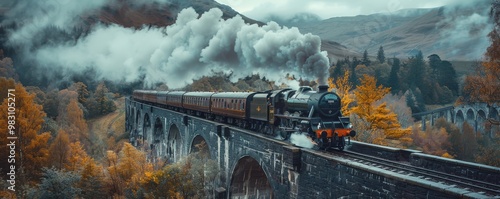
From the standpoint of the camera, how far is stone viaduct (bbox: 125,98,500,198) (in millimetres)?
7988

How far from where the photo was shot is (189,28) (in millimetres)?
36219

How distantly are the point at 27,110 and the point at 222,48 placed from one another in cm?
1317

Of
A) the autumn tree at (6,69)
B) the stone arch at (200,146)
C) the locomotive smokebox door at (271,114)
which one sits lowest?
the stone arch at (200,146)

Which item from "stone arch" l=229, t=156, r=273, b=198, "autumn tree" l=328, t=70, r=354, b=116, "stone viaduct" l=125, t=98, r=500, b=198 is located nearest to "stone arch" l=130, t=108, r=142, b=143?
"stone viaduct" l=125, t=98, r=500, b=198

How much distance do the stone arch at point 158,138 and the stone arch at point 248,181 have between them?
1578 centimetres

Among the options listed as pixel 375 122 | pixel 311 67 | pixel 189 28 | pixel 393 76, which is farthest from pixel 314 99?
pixel 393 76

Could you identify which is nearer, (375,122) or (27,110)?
(27,110)

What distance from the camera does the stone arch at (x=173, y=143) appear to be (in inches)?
1094

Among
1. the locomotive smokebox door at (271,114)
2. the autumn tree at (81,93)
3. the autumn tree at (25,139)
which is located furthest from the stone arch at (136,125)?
the locomotive smokebox door at (271,114)

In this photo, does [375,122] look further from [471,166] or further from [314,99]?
[471,166]

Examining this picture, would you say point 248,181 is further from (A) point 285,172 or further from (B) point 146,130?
(B) point 146,130

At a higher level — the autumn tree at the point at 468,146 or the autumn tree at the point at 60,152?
the autumn tree at the point at 60,152

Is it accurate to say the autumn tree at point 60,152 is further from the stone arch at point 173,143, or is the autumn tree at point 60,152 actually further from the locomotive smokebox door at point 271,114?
the locomotive smokebox door at point 271,114

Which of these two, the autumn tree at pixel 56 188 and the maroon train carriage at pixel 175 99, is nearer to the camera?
the autumn tree at pixel 56 188
